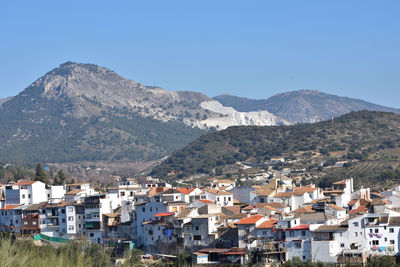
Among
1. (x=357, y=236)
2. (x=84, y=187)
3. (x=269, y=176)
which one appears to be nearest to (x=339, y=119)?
(x=269, y=176)

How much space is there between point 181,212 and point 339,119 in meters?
105

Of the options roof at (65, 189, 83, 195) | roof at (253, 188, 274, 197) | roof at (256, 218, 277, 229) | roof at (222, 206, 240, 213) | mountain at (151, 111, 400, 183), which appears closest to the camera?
roof at (256, 218, 277, 229)

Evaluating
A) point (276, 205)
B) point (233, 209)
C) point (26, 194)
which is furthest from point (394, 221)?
point (26, 194)

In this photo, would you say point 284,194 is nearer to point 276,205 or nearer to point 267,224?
point 276,205

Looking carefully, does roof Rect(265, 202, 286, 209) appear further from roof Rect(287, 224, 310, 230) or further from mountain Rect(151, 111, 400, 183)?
mountain Rect(151, 111, 400, 183)

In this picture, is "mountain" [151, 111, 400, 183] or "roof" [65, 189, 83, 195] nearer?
"roof" [65, 189, 83, 195]

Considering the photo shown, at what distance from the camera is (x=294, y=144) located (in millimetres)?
133750

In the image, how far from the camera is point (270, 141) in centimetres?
14750

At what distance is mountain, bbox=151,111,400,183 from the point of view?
389 feet

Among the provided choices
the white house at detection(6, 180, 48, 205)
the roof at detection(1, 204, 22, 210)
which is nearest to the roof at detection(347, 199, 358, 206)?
the white house at detection(6, 180, 48, 205)

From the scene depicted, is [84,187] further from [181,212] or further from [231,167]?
[231,167]

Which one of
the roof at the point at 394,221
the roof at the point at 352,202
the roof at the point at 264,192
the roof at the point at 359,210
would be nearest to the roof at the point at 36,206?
the roof at the point at 264,192

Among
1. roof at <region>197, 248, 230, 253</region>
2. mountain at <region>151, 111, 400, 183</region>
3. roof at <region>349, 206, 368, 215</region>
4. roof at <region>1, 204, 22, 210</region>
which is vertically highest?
mountain at <region>151, 111, 400, 183</region>

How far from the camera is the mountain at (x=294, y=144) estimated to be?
118488mm
